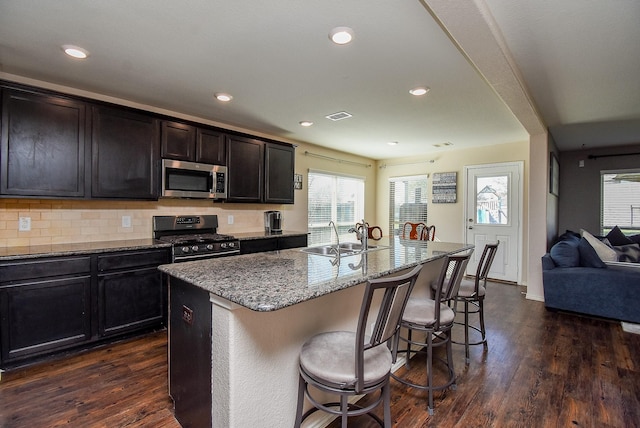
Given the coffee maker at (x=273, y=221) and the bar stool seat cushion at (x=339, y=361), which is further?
the coffee maker at (x=273, y=221)

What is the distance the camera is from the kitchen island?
134 cm

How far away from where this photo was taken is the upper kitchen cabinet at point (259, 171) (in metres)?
3.98

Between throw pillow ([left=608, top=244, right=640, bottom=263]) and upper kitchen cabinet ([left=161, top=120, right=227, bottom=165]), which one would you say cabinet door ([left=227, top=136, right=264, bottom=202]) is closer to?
upper kitchen cabinet ([left=161, top=120, right=227, bottom=165])

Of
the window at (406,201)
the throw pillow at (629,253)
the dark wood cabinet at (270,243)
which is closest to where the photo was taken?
the dark wood cabinet at (270,243)

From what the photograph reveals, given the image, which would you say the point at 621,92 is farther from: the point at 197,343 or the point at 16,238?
the point at 16,238

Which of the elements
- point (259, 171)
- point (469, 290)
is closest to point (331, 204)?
point (259, 171)

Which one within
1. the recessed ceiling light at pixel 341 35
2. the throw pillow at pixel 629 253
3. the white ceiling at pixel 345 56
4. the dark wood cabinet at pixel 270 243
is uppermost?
the white ceiling at pixel 345 56

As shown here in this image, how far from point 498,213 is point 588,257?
1720 millimetres

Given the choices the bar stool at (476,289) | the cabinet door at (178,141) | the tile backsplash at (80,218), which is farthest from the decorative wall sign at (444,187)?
the cabinet door at (178,141)

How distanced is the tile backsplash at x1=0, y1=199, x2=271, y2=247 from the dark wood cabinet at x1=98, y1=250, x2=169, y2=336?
23.2 inches

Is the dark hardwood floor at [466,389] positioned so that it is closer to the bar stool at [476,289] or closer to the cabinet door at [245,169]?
the bar stool at [476,289]

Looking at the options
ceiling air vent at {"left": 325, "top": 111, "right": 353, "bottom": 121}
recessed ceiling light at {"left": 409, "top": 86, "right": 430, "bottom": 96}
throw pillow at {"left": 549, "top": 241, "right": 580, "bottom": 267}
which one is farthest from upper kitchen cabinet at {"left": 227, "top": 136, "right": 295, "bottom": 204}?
throw pillow at {"left": 549, "top": 241, "right": 580, "bottom": 267}

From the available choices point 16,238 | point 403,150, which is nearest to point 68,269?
point 16,238

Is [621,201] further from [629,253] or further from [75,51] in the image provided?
[75,51]
